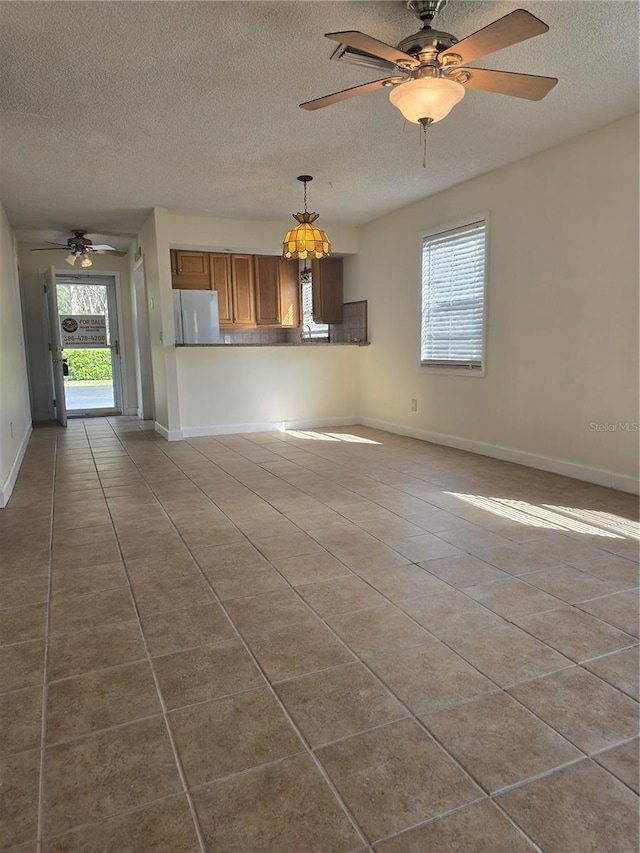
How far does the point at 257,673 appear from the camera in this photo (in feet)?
5.45

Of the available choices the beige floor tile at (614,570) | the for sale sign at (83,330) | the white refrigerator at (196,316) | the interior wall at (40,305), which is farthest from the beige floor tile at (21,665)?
the for sale sign at (83,330)

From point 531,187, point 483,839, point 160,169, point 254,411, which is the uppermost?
point 160,169

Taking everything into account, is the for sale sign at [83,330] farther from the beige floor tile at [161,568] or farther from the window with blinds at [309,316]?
the beige floor tile at [161,568]

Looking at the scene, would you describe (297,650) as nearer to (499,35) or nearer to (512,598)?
(512,598)

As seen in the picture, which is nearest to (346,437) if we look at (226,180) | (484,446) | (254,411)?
(254,411)

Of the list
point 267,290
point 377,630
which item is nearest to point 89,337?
point 267,290

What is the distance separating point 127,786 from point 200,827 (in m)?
0.22

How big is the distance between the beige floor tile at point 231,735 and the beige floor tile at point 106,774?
5 centimetres

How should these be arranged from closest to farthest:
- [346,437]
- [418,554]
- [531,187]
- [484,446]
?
[418,554]
[531,187]
[484,446]
[346,437]

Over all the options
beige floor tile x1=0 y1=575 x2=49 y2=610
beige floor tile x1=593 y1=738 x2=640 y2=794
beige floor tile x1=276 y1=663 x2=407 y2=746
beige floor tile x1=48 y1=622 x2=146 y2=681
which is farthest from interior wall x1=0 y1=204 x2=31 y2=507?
beige floor tile x1=593 y1=738 x2=640 y2=794

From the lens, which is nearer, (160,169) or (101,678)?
(101,678)

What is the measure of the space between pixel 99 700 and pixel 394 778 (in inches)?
33.9

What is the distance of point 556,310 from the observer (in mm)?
4012

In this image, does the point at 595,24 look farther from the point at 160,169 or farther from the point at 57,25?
the point at 160,169
